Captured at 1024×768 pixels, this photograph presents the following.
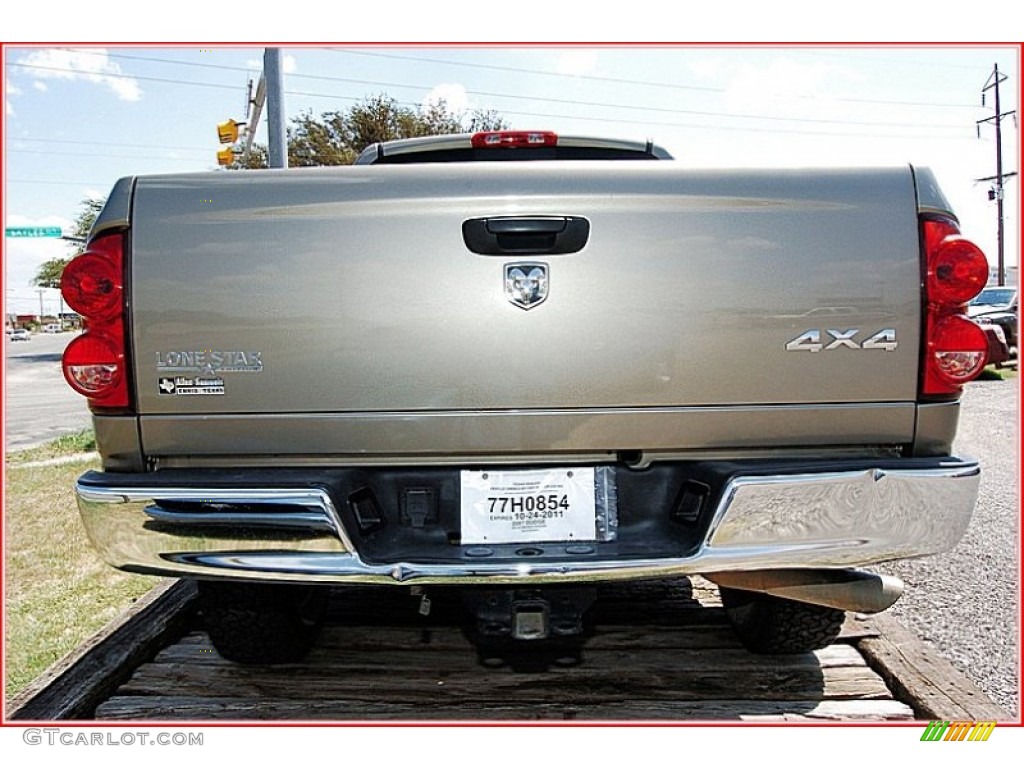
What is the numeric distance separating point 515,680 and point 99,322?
1.72m

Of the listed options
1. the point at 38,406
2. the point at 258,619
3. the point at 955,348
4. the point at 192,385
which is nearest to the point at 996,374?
the point at 955,348

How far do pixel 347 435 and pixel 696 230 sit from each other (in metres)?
1.05

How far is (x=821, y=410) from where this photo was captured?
1986 millimetres

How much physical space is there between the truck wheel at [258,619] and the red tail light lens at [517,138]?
1.63 meters

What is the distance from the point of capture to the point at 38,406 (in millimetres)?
14312

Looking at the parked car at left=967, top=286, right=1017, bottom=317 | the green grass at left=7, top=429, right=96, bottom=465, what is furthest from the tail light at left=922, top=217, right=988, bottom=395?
the parked car at left=967, top=286, right=1017, bottom=317

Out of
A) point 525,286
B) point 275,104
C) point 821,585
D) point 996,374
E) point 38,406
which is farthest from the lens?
point 38,406

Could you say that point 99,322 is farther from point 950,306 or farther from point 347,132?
point 347,132

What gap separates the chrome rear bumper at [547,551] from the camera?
1870mm

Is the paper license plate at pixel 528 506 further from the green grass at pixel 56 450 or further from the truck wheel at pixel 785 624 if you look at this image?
the green grass at pixel 56 450
